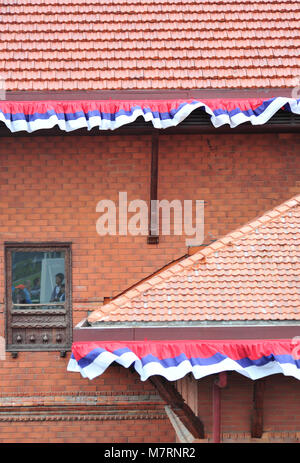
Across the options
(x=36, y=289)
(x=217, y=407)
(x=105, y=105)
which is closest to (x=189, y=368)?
(x=217, y=407)

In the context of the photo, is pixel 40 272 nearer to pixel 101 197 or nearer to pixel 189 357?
pixel 101 197

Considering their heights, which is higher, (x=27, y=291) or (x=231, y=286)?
(x=231, y=286)

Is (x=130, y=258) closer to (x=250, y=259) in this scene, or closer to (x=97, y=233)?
(x=97, y=233)

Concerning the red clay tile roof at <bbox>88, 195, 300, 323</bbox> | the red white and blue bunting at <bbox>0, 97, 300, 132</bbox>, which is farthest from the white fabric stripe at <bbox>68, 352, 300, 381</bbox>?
the red white and blue bunting at <bbox>0, 97, 300, 132</bbox>

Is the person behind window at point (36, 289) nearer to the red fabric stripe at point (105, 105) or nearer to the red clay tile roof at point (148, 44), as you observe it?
the red fabric stripe at point (105, 105)

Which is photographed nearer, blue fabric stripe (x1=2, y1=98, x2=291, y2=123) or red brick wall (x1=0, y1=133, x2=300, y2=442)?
blue fabric stripe (x1=2, y1=98, x2=291, y2=123)

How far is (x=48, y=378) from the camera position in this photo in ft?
28.6

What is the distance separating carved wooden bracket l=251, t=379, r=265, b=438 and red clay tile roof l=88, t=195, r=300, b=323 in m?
0.72

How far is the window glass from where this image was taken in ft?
29.0

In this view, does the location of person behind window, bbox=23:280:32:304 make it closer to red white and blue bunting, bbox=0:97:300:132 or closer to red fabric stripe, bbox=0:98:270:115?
red white and blue bunting, bbox=0:97:300:132

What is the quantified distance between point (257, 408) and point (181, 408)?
2.89ft

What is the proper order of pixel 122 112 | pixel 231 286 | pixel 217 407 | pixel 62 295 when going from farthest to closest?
pixel 62 295
pixel 122 112
pixel 231 286
pixel 217 407

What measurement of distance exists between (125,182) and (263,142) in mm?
2052

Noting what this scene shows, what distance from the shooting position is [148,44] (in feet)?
29.6
